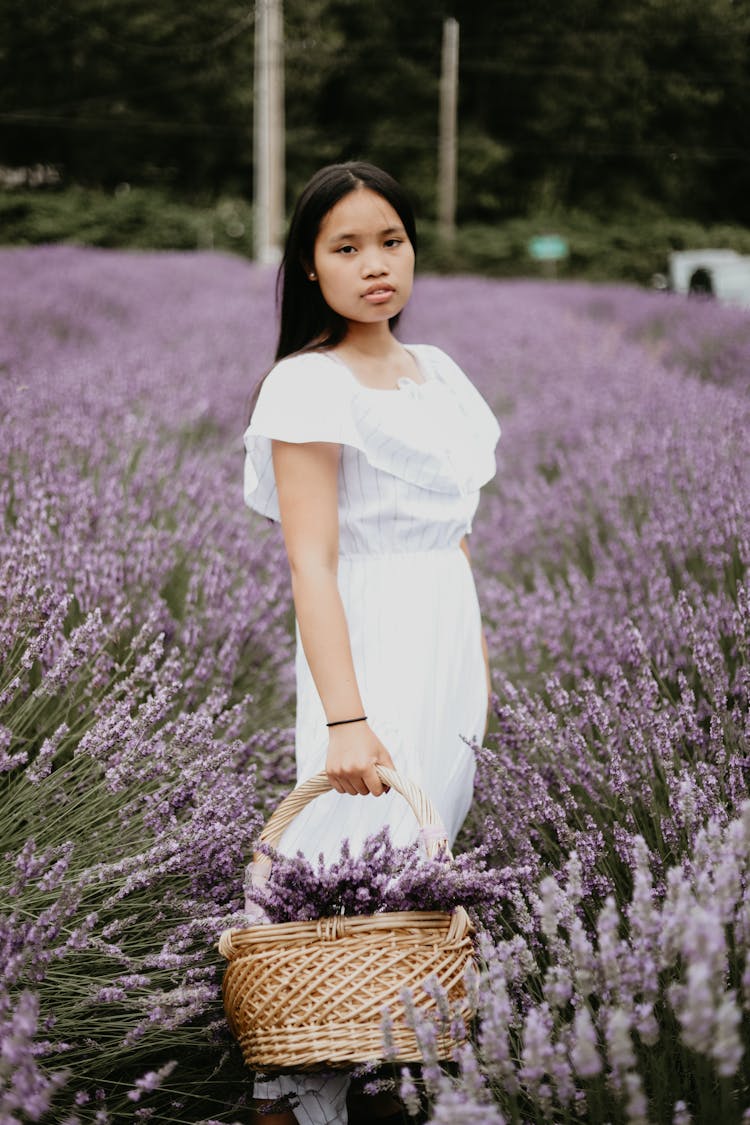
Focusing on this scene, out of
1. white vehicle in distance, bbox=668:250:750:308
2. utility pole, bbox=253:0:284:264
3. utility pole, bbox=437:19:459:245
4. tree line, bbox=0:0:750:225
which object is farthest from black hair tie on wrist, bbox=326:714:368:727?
utility pole, bbox=437:19:459:245

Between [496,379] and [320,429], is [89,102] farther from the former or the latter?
[320,429]

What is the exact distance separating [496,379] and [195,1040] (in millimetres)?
5398

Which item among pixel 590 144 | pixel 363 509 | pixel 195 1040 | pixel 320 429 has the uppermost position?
pixel 590 144

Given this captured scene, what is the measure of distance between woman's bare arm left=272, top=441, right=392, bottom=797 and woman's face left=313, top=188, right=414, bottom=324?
0.25m

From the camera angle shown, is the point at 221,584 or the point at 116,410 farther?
the point at 116,410

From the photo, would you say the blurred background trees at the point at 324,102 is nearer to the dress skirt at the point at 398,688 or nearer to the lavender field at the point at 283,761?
the lavender field at the point at 283,761

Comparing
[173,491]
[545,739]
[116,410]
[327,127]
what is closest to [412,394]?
[545,739]

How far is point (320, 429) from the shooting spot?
5.24ft

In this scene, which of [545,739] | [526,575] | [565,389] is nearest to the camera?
[545,739]

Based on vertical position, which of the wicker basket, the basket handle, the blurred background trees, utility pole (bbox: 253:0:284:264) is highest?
the blurred background trees

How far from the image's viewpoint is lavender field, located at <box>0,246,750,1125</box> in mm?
1166

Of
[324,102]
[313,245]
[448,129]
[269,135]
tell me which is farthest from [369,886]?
[324,102]

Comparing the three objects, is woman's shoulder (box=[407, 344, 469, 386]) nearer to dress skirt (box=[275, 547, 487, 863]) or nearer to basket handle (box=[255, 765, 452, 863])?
dress skirt (box=[275, 547, 487, 863])

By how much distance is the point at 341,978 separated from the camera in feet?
4.52
